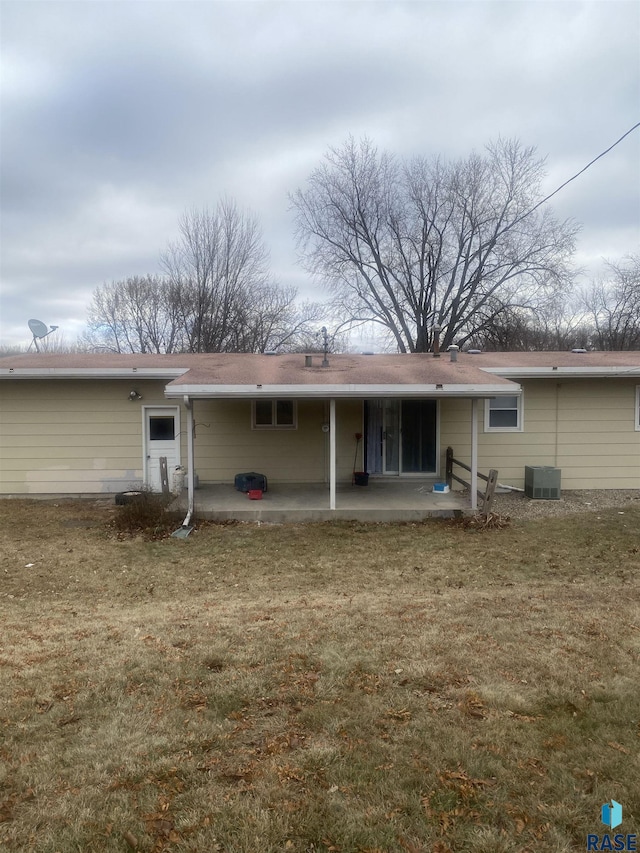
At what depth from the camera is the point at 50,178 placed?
15.7m

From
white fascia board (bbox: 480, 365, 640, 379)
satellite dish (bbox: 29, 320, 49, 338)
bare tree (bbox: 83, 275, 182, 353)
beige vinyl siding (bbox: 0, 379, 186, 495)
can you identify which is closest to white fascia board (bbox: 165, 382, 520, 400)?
white fascia board (bbox: 480, 365, 640, 379)

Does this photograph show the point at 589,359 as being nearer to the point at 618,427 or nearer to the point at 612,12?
the point at 618,427

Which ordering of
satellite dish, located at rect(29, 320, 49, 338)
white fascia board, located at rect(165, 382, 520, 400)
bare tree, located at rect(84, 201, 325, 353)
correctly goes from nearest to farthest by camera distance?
1. white fascia board, located at rect(165, 382, 520, 400)
2. satellite dish, located at rect(29, 320, 49, 338)
3. bare tree, located at rect(84, 201, 325, 353)

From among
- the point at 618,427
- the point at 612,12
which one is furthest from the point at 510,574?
the point at 612,12

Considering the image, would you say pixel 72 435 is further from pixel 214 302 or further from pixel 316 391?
pixel 214 302

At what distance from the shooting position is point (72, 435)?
10828 millimetres

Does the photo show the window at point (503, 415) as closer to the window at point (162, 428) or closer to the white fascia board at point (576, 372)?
the white fascia board at point (576, 372)

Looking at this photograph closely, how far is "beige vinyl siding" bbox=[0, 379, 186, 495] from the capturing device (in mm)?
10781

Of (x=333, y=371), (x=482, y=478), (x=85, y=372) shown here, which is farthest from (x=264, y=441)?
(x=482, y=478)

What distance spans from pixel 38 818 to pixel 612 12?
11382mm

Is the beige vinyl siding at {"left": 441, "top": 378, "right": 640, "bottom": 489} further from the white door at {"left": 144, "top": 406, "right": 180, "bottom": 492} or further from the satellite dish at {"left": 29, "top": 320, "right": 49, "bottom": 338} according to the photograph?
the satellite dish at {"left": 29, "top": 320, "right": 49, "bottom": 338}

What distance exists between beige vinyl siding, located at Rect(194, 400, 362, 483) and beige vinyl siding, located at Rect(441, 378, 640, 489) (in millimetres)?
2372

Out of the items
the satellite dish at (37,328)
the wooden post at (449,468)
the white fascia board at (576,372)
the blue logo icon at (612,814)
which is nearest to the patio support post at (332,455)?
the wooden post at (449,468)

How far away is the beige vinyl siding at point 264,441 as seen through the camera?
11.1 metres
